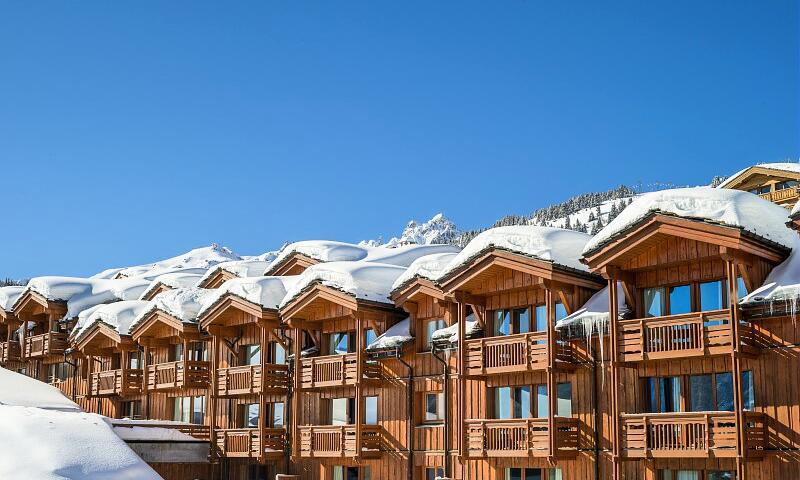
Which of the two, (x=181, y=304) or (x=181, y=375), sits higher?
(x=181, y=304)

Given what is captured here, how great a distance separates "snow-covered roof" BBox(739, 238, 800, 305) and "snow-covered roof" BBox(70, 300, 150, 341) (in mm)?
25108

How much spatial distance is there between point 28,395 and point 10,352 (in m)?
18.7

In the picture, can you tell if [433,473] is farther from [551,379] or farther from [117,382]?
[117,382]

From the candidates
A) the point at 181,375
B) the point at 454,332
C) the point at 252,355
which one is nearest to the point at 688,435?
the point at 454,332

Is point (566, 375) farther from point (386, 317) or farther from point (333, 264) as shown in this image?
point (333, 264)

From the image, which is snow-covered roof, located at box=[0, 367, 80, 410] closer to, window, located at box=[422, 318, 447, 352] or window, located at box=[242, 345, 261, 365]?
window, located at box=[242, 345, 261, 365]

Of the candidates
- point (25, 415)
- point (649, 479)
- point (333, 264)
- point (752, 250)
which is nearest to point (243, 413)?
point (333, 264)

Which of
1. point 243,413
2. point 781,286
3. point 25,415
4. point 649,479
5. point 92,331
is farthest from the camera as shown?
point 92,331

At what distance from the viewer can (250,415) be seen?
38.3 m

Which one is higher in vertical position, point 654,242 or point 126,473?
point 654,242

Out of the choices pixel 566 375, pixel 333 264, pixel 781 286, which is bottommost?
pixel 566 375

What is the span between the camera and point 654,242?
997 inches

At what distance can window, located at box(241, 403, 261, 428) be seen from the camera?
3803 centimetres

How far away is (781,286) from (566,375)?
6632 millimetres
